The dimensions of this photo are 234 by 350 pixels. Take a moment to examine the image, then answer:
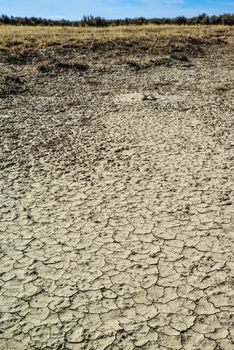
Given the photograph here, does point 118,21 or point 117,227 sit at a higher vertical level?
point 118,21

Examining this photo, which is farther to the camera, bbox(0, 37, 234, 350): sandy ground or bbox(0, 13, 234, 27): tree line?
bbox(0, 13, 234, 27): tree line

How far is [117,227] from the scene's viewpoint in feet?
13.8

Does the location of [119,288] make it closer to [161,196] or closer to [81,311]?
[81,311]

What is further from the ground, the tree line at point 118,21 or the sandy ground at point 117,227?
the tree line at point 118,21

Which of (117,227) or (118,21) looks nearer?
(117,227)

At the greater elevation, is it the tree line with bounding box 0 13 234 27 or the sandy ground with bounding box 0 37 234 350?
the tree line with bounding box 0 13 234 27

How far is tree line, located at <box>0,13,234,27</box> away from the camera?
28.8 meters

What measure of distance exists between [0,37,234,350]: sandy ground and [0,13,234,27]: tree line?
22.5m

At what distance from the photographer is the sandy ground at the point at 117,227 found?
3000mm

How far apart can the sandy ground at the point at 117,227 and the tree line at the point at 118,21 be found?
22.5m

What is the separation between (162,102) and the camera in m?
8.76

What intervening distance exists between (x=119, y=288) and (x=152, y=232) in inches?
34.2

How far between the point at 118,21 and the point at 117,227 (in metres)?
28.1

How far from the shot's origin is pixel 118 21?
29891mm
